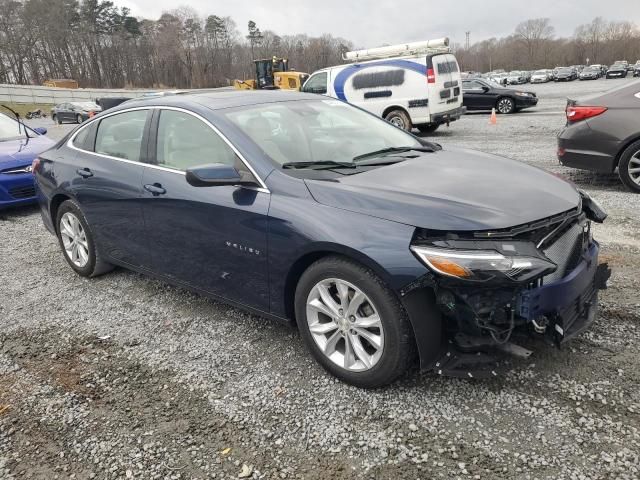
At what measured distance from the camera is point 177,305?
4.12 metres

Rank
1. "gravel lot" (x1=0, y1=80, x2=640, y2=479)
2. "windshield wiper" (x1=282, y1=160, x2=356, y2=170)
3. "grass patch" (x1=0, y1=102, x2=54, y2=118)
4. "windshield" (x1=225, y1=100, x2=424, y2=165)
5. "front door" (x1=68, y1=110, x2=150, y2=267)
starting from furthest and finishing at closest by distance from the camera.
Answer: "grass patch" (x1=0, y1=102, x2=54, y2=118)
"front door" (x1=68, y1=110, x2=150, y2=267)
"windshield" (x1=225, y1=100, x2=424, y2=165)
"windshield wiper" (x1=282, y1=160, x2=356, y2=170)
"gravel lot" (x1=0, y1=80, x2=640, y2=479)

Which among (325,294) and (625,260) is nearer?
(325,294)

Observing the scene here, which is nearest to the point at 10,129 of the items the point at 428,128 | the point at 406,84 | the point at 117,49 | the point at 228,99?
the point at 228,99

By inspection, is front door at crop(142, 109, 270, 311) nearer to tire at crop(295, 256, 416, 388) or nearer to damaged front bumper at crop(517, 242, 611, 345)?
tire at crop(295, 256, 416, 388)

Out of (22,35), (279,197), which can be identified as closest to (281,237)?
(279,197)

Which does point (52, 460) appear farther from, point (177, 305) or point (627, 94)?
point (627, 94)

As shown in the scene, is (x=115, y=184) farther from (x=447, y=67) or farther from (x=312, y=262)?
(x=447, y=67)

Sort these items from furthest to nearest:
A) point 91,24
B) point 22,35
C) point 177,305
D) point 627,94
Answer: point 91,24, point 22,35, point 627,94, point 177,305

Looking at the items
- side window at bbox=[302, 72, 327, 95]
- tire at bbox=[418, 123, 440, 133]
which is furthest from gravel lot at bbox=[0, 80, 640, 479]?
side window at bbox=[302, 72, 327, 95]

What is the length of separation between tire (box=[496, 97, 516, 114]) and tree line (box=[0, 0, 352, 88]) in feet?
208

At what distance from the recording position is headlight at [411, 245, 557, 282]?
2.37 m

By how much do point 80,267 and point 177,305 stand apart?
133 cm

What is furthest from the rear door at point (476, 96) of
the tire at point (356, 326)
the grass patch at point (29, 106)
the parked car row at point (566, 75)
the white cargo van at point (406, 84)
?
the grass patch at point (29, 106)

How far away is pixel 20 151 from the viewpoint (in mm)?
7535
